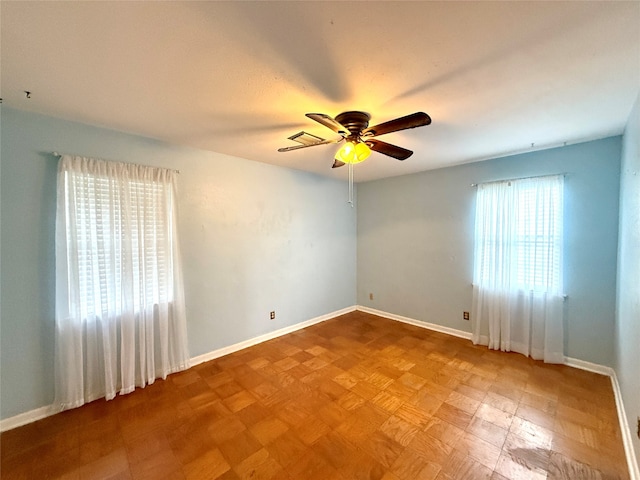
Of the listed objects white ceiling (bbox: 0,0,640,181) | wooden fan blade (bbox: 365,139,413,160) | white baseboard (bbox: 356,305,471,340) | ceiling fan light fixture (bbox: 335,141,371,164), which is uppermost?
white ceiling (bbox: 0,0,640,181)

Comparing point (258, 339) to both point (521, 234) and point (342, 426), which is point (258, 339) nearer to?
point (342, 426)

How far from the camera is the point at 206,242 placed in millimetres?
2938

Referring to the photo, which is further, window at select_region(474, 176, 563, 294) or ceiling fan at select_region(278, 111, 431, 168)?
window at select_region(474, 176, 563, 294)

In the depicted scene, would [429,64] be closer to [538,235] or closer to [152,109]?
[152,109]

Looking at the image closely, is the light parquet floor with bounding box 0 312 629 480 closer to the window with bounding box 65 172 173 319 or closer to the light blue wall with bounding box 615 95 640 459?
the light blue wall with bounding box 615 95 640 459

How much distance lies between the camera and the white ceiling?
3.50ft

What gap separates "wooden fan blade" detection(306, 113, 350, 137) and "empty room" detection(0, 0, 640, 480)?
30mm

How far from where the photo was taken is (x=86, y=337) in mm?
2164

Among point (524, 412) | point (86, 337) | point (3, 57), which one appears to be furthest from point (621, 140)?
point (86, 337)

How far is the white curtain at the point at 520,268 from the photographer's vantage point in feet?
9.11

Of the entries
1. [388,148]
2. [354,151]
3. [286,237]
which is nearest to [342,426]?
[354,151]

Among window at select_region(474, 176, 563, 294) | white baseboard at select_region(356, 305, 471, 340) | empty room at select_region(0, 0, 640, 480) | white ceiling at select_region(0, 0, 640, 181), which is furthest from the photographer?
white baseboard at select_region(356, 305, 471, 340)

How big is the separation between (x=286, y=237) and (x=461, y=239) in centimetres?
252

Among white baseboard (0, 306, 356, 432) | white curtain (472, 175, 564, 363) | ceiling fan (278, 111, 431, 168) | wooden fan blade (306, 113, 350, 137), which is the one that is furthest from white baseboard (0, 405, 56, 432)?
white curtain (472, 175, 564, 363)
